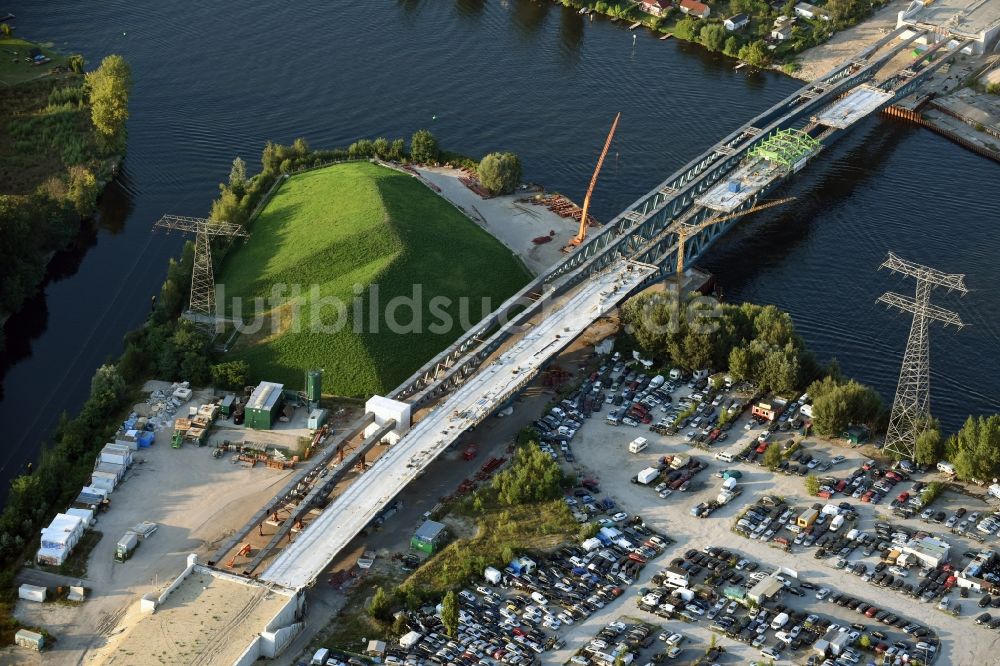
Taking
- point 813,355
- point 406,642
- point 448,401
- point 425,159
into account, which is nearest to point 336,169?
A: point 425,159

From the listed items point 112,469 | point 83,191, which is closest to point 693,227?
point 112,469

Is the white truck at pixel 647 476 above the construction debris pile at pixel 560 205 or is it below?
below

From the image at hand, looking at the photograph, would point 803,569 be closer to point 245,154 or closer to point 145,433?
point 145,433

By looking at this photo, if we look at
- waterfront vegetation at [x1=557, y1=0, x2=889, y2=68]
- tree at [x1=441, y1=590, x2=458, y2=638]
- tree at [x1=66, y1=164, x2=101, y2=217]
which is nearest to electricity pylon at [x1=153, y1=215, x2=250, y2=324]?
tree at [x1=66, y1=164, x2=101, y2=217]

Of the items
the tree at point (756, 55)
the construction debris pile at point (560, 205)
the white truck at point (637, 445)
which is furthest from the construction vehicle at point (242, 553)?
the tree at point (756, 55)

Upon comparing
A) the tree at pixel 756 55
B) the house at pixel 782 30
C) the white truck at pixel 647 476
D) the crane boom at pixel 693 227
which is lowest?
the white truck at pixel 647 476

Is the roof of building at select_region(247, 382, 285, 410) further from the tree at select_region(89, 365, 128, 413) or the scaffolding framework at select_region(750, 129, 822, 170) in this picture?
the scaffolding framework at select_region(750, 129, 822, 170)

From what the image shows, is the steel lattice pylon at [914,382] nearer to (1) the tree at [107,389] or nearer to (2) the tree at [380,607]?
(2) the tree at [380,607]
